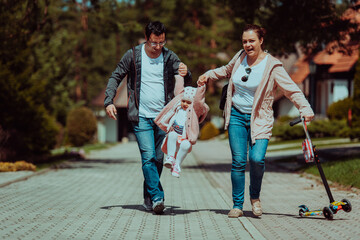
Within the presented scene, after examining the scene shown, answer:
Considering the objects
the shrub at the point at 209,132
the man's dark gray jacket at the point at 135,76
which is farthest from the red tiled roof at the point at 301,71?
the man's dark gray jacket at the point at 135,76

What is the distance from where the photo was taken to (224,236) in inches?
248

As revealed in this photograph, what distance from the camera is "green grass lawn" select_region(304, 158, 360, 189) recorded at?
1123cm

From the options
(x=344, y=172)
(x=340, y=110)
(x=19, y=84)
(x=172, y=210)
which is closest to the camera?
(x=172, y=210)

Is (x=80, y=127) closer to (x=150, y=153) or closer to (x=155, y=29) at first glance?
(x=150, y=153)

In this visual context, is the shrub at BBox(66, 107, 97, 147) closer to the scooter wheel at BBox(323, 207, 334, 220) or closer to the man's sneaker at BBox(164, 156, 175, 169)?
the man's sneaker at BBox(164, 156, 175, 169)

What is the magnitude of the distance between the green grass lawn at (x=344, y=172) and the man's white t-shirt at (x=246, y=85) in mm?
4272

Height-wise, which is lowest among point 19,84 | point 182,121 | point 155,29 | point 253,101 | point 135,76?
point 182,121

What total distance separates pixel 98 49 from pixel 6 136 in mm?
51755

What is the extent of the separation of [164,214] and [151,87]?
1.55 metres

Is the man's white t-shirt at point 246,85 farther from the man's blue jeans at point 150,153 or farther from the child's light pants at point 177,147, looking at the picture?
the man's blue jeans at point 150,153

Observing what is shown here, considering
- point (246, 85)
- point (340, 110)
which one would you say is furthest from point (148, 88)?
point (340, 110)

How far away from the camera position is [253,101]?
23.6ft

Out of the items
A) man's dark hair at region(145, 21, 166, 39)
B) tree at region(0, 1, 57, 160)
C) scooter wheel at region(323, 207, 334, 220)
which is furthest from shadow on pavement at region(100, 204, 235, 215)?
tree at region(0, 1, 57, 160)

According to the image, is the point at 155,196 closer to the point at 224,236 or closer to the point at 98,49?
the point at 224,236
